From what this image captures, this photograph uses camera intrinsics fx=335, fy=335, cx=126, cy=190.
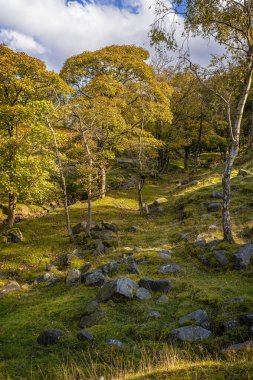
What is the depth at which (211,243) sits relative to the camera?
1859 centimetres

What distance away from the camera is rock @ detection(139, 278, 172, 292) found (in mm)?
14087

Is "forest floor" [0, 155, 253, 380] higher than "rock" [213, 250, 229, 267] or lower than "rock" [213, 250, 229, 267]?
lower

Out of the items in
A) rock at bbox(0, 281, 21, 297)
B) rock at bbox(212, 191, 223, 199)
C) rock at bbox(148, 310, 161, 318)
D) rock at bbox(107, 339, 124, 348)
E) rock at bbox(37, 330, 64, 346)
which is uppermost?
rock at bbox(212, 191, 223, 199)

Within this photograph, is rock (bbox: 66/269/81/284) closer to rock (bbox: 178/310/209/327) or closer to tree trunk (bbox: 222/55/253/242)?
rock (bbox: 178/310/209/327)

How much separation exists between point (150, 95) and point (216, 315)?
31.0m

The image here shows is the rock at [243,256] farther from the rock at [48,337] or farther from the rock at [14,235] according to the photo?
the rock at [14,235]

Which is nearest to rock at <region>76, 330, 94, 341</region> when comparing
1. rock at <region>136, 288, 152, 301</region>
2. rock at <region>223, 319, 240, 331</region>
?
rock at <region>136, 288, 152, 301</region>

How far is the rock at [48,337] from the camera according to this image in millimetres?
11211

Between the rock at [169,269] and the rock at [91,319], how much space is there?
14.6 feet

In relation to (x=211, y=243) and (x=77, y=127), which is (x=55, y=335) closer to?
(x=211, y=243)

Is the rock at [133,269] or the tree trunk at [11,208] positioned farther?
the tree trunk at [11,208]

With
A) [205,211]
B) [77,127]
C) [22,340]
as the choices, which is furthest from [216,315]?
[77,127]

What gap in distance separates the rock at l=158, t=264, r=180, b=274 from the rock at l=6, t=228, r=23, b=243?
564 inches

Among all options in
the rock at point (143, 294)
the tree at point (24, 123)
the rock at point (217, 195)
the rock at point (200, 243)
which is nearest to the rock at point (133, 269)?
the rock at point (143, 294)
